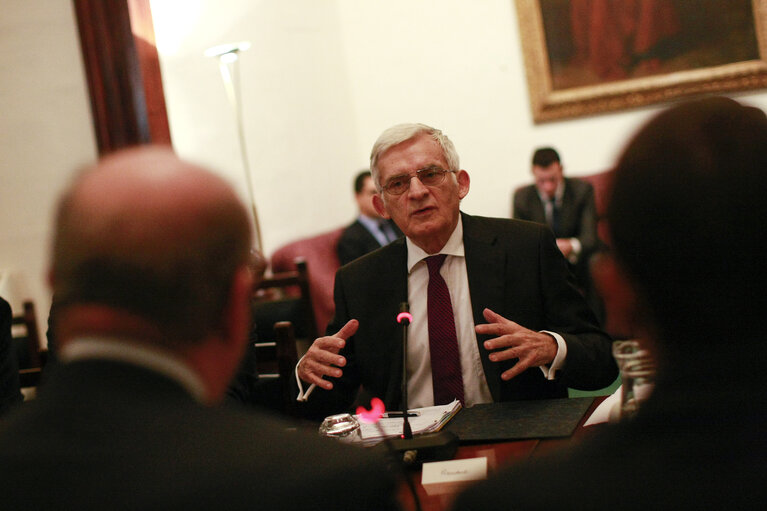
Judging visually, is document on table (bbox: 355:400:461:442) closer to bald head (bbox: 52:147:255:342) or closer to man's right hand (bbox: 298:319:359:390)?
man's right hand (bbox: 298:319:359:390)

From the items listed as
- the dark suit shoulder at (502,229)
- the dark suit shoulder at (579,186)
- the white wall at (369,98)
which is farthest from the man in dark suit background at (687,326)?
the dark suit shoulder at (579,186)

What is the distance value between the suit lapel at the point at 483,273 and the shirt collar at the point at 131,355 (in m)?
1.39

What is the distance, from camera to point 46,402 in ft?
2.66

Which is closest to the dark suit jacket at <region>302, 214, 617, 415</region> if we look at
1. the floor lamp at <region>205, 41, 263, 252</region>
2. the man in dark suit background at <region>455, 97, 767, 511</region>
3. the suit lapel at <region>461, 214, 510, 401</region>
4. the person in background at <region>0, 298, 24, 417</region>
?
the suit lapel at <region>461, 214, 510, 401</region>

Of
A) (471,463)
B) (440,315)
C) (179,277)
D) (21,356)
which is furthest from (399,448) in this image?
(21,356)

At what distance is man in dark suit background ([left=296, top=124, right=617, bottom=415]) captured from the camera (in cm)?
211

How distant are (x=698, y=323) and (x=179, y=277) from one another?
1.67 feet

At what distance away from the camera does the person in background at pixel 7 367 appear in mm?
2400

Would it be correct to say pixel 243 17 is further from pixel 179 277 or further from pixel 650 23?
pixel 179 277

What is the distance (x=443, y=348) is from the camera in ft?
7.14

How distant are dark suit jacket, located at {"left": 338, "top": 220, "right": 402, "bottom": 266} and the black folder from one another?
3.44 metres

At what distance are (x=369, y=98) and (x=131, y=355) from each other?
643 cm

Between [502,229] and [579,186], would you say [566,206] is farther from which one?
[502,229]

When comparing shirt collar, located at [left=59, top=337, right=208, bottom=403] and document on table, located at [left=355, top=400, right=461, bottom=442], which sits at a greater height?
shirt collar, located at [left=59, top=337, right=208, bottom=403]
